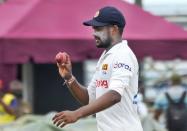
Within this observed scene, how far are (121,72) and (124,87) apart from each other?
10 centimetres

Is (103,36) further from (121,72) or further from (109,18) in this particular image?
(121,72)

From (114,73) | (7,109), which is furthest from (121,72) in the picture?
(7,109)

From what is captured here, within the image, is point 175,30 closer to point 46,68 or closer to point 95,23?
point 46,68

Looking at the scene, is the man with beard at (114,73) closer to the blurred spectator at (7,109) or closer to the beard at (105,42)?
the beard at (105,42)

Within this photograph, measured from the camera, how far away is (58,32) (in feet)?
39.8

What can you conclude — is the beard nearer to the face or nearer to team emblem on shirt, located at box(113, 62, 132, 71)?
the face

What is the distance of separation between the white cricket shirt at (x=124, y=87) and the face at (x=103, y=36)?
2.5 inches

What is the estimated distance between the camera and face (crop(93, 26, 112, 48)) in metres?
5.82

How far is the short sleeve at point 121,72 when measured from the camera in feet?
18.3

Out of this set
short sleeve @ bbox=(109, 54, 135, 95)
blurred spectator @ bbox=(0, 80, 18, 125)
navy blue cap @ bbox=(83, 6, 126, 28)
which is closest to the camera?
short sleeve @ bbox=(109, 54, 135, 95)

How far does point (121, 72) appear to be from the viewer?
5621mm

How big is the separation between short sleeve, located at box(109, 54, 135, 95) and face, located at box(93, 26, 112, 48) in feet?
0.57

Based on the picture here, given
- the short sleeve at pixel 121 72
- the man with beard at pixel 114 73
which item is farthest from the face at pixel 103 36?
the short sleeve at pixel 121 72

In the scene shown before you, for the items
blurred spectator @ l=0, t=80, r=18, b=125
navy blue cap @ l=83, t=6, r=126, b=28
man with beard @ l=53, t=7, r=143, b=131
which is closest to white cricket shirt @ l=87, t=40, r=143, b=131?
man with beard @ l=53, t=7, r=143, b=131
